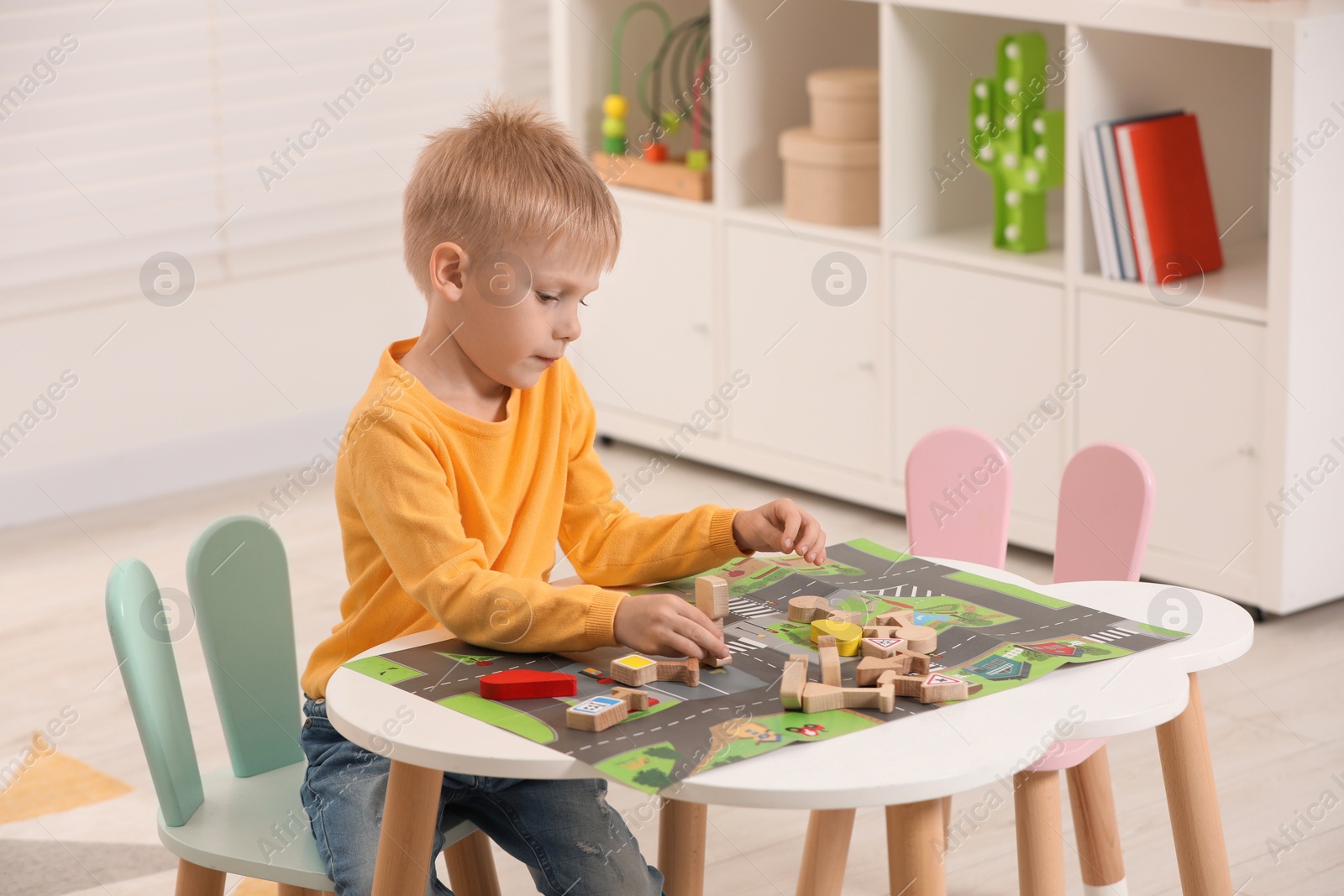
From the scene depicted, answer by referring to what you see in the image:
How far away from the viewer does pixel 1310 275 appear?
8.17 feet

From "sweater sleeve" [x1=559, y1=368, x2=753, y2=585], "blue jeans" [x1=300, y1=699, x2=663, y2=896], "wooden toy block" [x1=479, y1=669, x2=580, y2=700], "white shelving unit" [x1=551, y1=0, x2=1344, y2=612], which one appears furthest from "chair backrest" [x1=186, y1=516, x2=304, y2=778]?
"white shelving unit" [x1=551, y1=0, x2=1344, y2=612]

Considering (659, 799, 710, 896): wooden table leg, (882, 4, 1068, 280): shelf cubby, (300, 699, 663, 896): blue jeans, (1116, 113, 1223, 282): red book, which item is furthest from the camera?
(882, 4, 1068, 280): shelf cubby

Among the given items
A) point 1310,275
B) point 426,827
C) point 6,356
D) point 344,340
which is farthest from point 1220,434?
point 6,356

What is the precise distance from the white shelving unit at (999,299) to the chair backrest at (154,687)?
170cm

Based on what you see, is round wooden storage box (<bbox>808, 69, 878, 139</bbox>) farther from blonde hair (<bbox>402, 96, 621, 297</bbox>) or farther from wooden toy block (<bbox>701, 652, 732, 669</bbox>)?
wooden toy block (<bbox>701, 652, 732, 669</bbox>)

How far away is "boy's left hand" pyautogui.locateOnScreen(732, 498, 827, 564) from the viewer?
145 centimetres

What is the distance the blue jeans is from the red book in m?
1.63

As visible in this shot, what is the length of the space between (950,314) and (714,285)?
0.57 meters

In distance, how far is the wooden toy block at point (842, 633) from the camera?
4.17 feet

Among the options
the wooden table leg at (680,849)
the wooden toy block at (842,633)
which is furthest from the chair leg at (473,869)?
the wooden toy block at (842,633)

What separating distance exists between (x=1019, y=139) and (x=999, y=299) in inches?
10.4

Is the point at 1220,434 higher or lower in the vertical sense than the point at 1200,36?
lower

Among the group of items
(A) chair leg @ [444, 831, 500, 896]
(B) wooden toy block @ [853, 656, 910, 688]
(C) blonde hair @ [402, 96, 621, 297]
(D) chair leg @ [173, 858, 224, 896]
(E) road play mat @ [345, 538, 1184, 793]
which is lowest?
(A) chair leg @ [444, 831, 500, 896]

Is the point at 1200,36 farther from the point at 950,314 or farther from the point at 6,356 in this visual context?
the point at 6,356
